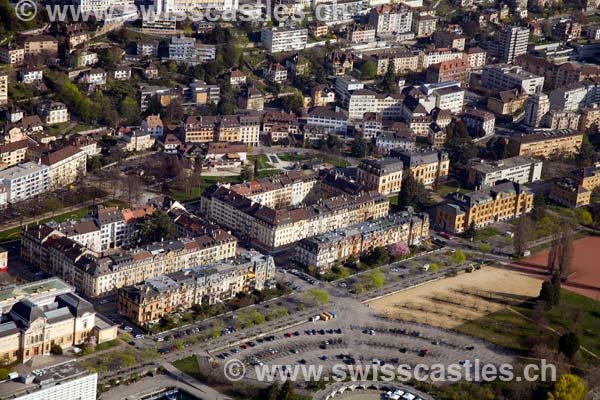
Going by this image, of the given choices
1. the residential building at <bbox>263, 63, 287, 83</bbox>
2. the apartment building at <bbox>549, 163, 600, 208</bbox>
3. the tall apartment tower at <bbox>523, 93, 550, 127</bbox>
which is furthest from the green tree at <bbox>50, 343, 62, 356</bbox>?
the tall apartment tower at <bbox>523, 93, 550, 127</bbox>

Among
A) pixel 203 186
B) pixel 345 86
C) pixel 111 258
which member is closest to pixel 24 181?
pixel 203 186

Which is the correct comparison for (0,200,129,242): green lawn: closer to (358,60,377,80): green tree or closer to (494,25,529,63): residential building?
(358,60,377,80): green tree

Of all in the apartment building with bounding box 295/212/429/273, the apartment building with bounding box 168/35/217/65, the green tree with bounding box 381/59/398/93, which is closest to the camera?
the apartment building with bounding box 295/212/429/273

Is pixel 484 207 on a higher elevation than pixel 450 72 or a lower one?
lower

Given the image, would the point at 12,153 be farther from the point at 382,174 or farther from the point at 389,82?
the point at 389,82

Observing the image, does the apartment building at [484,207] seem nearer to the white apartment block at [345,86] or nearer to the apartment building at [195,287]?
the apartment building at [195,287]

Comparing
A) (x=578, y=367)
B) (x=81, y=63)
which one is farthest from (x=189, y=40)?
(x=578, y=367)
